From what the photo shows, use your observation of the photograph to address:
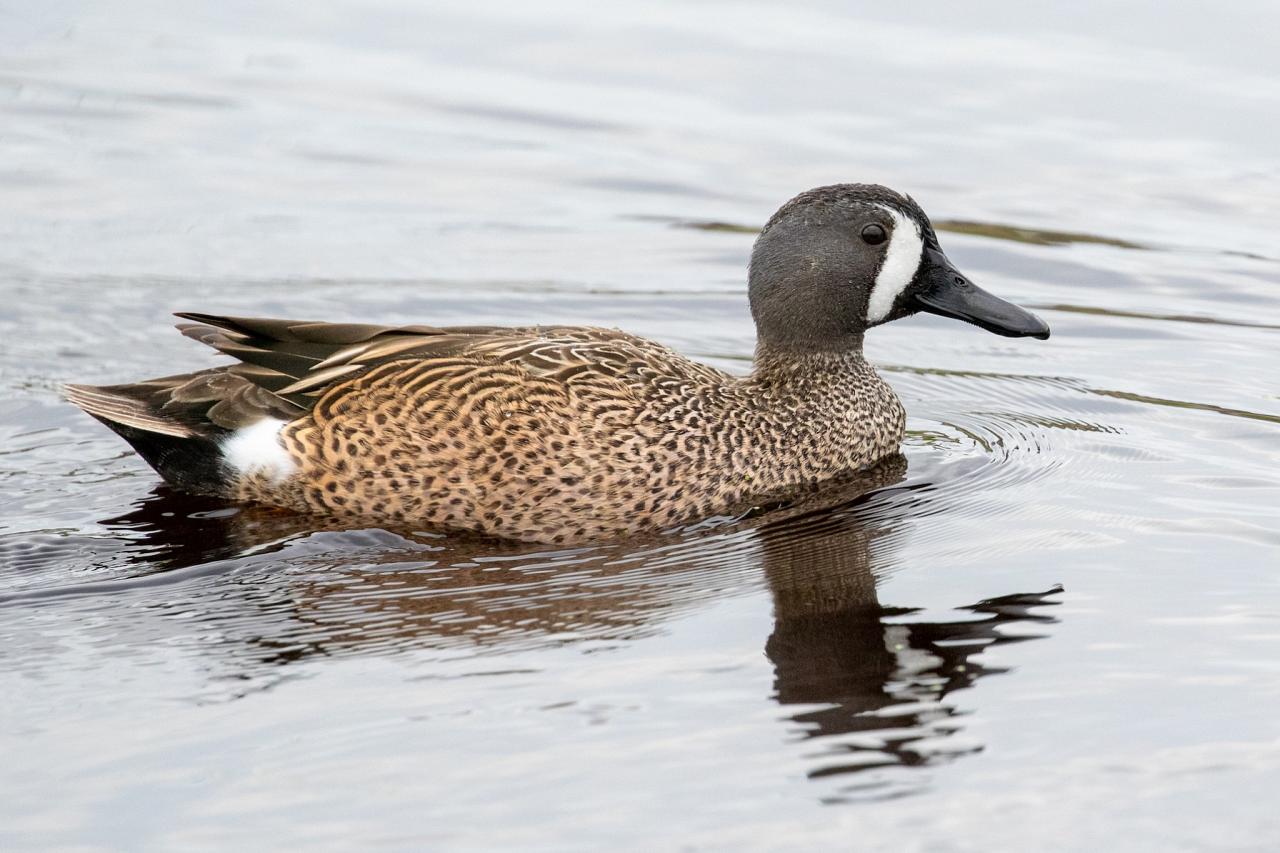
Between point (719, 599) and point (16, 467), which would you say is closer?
point (719, 599)

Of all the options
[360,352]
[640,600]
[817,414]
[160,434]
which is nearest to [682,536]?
[640,600]

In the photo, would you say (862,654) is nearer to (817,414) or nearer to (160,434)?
(817,414)

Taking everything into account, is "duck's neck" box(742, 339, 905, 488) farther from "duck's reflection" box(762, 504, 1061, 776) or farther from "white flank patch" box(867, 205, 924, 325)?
"duck's reflection" box(762, 504, 1061, 776)

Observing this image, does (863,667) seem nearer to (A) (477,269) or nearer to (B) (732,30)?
(A) (477,269)

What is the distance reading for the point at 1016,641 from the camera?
604cm

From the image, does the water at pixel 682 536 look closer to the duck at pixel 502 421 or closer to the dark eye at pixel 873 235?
the duck at pixel 502 421

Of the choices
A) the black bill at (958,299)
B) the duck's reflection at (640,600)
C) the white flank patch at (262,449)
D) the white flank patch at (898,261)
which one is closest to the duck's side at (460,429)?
the white flank patch at (262,449)

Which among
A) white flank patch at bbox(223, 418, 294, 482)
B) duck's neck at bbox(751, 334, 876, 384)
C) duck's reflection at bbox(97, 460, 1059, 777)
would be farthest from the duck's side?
duck's neck at bbox(751, 334, 876, 384)

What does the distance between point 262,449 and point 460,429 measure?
825 millimetres

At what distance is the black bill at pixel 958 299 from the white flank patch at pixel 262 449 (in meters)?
2.83

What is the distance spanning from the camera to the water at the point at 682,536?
16.6ft

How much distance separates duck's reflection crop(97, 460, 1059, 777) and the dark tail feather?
0.38 ft

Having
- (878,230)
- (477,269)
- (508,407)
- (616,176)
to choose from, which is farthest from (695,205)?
(508,407)

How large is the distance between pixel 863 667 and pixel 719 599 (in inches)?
30.4
